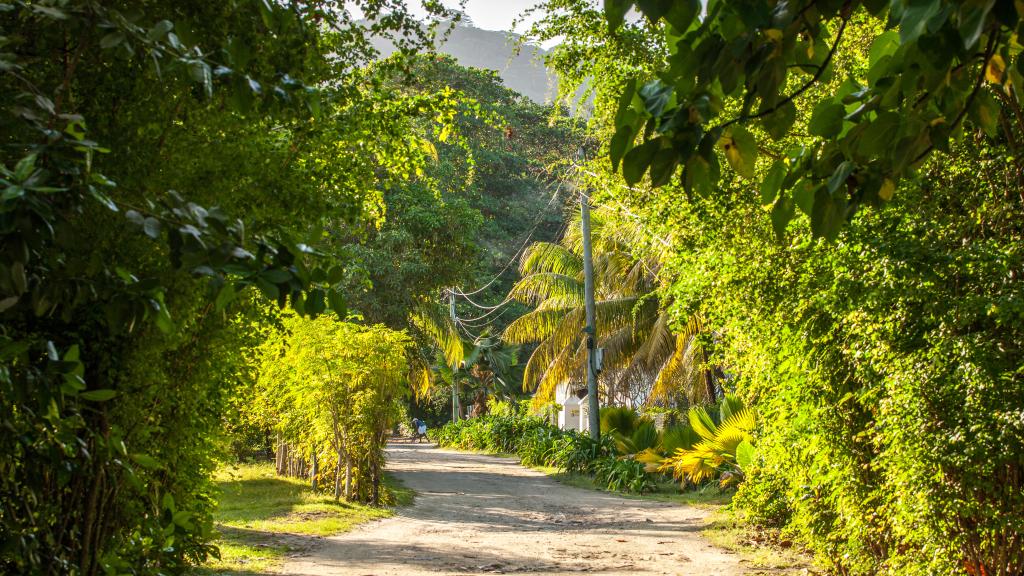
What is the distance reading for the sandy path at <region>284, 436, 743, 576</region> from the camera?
29.9ft

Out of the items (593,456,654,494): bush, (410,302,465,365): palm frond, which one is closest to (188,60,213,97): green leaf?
(593,456,654,494): bush

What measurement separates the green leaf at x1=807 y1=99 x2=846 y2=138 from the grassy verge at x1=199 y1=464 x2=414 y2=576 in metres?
5.85

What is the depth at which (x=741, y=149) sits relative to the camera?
6.40 ft

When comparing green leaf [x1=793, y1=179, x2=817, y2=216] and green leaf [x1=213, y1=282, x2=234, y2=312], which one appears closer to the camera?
green leaf [x1=793, y1=179, x2=817, y2=216]

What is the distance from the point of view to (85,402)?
4.09m

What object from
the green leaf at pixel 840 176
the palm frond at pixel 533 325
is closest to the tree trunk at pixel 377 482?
the palm frond at pixel 533 325

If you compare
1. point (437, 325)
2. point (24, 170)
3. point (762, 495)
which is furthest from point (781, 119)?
point (437, 325)

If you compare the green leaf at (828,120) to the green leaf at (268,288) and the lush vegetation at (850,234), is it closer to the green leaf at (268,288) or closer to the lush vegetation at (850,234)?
the lush vegetation at (850,234)

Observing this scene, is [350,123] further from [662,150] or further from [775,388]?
[662,150]

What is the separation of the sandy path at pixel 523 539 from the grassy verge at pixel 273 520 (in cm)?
32

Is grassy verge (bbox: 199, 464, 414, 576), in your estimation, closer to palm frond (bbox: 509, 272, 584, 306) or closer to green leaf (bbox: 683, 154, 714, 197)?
green leaf (bbox: 683, 154, 714, 197)

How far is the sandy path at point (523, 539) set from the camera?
9.10 m

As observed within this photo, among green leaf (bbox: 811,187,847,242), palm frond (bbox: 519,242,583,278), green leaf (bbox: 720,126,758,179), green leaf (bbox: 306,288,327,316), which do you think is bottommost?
green leaf (bbox: 306,288,327,316)

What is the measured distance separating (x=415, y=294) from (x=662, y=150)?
789 inches
